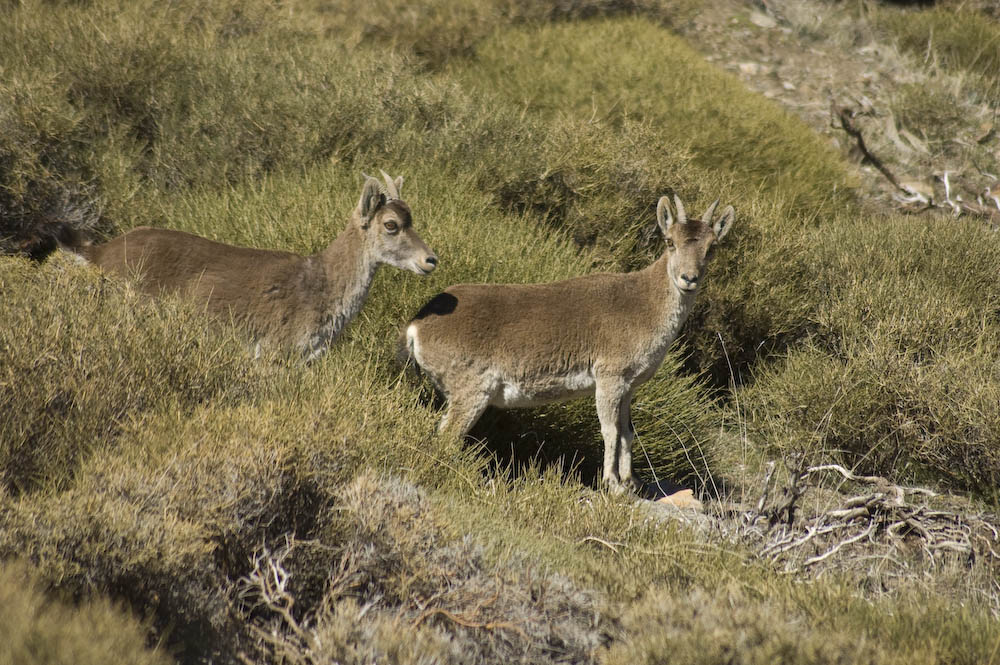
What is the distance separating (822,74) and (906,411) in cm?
1021

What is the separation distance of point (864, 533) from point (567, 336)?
2.22 meters

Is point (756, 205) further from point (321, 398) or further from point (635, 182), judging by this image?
point (321, 398)

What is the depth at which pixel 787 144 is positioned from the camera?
13.5 meters

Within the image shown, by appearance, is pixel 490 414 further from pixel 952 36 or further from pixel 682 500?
pixel 952 36

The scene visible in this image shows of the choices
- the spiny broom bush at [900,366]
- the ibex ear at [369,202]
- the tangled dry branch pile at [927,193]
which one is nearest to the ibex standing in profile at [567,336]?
the ibex ear at [369,202]

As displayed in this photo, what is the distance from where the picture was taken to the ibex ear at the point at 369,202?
7234 millimetres

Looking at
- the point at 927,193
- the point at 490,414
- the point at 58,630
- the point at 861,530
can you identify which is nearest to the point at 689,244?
the point at 490,414

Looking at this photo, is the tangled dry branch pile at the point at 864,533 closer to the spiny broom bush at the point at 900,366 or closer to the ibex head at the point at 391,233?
the spiny broom bush at the point at 900,366

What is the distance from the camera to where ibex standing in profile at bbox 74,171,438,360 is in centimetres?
682

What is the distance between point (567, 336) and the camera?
6.98m

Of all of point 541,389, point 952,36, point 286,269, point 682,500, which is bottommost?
point 682,500

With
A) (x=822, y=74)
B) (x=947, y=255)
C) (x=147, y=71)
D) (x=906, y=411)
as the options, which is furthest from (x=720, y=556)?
(x=822, y=74)

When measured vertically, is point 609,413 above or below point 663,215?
below

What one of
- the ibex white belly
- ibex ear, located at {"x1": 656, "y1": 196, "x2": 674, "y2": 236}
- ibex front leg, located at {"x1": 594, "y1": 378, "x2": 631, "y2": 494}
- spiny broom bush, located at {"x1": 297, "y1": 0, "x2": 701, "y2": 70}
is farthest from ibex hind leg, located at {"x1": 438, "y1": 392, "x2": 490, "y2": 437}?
spiny broom bush, located at {"x1": 297, "y1": 0, "x2": 701, "y2": 70}
